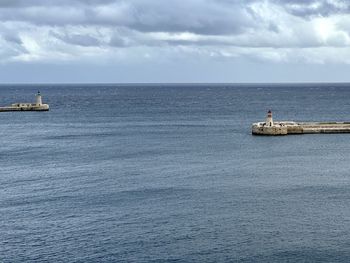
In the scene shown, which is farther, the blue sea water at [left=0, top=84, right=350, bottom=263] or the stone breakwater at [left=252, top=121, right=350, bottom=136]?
the stone breakwater at [left=252, top=121, right=350, bottom=136]

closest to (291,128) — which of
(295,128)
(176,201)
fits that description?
(295,128)

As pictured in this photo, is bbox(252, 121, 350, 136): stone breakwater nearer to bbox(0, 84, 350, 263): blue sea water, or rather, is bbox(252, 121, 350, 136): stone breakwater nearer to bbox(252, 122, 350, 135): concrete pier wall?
bbox(252, 122, 350, 135): concrete pier wall

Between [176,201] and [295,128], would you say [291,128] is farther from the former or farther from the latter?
[176,201]

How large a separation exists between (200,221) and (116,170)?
31.4 metres

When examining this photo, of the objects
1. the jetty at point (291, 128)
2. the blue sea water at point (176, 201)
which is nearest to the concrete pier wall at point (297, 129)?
the jetty at point (291, 128)

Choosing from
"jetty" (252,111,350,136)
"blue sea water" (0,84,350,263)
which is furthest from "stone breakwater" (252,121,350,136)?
"blue sea water" (0,84,350,263)

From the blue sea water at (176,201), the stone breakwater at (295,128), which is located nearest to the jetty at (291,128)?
the stone breakwater at (295,128)

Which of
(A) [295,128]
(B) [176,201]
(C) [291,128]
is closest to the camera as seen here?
(B) [176,201]

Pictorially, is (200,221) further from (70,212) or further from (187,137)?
(187,137)

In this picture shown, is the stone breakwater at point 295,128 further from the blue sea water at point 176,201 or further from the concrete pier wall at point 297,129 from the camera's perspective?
the blue sea water at point 176,201

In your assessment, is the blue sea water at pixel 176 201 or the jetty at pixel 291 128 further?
the jetty at pixel 291 128

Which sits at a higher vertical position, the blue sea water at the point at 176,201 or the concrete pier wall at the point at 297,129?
the concrete pier wall at the point at 297,129

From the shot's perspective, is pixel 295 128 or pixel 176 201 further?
pixel 295 128

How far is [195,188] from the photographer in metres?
79.1
